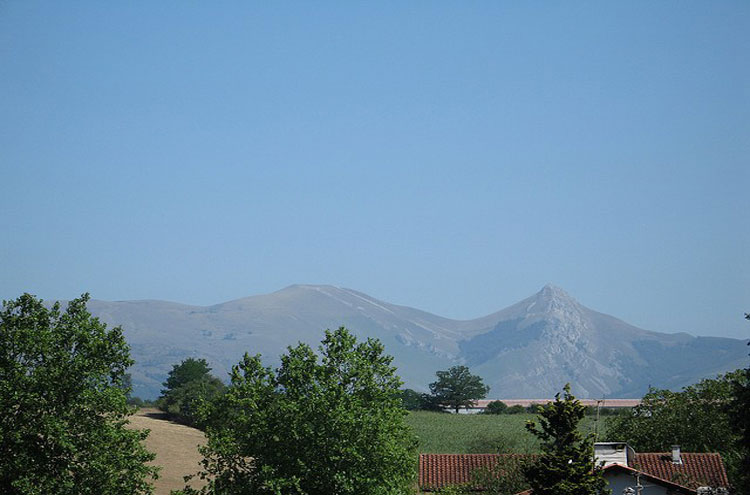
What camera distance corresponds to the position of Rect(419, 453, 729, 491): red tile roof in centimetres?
6744

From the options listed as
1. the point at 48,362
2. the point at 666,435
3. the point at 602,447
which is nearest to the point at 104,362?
the point at 48,362

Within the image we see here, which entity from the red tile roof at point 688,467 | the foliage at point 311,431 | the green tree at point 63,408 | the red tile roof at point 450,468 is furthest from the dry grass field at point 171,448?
A: the red tile roof at point 688,467

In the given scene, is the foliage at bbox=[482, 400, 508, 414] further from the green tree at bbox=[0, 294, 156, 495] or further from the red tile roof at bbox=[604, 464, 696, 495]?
the green tree at bbox=[0, 294, 156, 495]

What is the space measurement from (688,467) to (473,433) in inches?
2495

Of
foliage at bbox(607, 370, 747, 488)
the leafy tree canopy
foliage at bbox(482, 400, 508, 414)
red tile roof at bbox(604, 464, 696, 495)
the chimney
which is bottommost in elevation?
red tile roof at bbox(604, 464, 696, 495)

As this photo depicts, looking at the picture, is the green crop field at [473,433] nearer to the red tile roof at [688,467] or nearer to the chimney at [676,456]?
the red tile roof at [688,467]

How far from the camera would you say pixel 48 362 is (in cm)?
4606

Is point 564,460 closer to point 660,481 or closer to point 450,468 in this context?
point 660,481

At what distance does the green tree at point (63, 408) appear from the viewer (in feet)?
143

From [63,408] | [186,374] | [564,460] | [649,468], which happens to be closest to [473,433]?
[186,374]

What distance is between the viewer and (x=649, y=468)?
6938 cm

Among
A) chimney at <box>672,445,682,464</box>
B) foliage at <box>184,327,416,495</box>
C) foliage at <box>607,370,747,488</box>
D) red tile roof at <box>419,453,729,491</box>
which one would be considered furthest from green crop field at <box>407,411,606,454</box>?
foliage at <box>184,327,416,495</box>

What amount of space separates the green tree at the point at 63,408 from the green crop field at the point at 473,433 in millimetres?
51687

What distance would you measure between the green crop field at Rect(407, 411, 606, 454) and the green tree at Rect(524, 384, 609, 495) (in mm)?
48332
